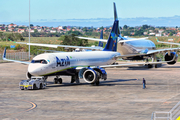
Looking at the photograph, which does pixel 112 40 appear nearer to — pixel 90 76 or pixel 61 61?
pixel 90 76

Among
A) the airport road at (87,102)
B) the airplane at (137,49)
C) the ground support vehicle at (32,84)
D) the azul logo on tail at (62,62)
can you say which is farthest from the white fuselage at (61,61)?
the airplane at (137,49)

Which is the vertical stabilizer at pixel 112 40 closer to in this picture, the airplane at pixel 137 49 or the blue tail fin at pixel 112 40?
the blue tail fin at pixel 112 40

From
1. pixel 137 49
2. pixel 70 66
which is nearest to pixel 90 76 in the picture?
pixel 70 66

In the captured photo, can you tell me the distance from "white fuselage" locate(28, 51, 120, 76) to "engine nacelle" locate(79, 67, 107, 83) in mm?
1880

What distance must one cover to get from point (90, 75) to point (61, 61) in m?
3.92

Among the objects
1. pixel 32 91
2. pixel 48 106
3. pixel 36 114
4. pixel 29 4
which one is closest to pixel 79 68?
pixel 32 91

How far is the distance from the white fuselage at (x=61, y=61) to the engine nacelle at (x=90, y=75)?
1.88m

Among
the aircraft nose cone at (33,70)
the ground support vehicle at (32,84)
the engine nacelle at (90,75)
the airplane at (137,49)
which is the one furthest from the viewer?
the airplane at (137,49)

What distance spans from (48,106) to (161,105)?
9231mm

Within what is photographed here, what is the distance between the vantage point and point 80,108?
989 inches

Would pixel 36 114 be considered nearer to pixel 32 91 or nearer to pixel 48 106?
pixel 48 106

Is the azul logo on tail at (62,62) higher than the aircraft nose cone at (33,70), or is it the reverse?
the azul logo on tail at (62,62)

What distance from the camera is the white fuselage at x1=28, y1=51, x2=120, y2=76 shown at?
3684cm

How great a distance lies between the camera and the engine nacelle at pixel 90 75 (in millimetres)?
38656
